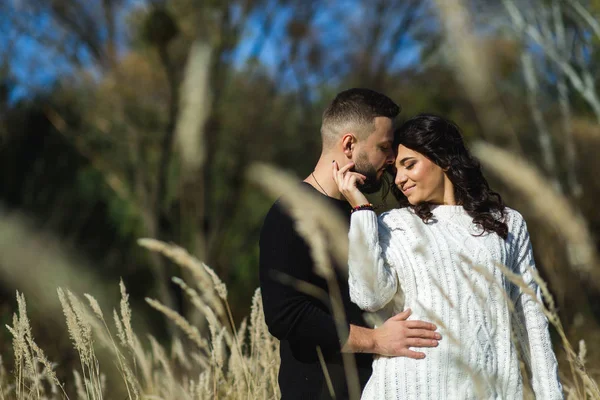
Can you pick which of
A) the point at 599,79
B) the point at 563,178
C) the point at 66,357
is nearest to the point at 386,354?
the point at 66,357

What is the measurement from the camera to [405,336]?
1.97 metres

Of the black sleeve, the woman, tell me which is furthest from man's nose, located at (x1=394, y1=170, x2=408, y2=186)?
the black sleeve

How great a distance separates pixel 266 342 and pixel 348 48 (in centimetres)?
905

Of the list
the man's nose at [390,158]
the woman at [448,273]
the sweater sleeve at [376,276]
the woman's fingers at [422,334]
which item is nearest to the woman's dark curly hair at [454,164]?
the woman at [448,273]

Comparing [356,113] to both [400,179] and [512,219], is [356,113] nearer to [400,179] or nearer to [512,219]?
[400,179]

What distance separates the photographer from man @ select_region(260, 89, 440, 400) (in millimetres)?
2039

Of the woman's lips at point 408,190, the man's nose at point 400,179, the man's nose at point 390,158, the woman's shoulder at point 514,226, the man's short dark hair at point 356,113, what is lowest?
the woman's shoulder at point 514,226

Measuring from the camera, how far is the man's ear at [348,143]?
Result: 2.41m

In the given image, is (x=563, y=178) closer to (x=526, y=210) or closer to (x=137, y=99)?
(x=526, y=210)

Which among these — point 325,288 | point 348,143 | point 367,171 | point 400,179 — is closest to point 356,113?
point 348,143

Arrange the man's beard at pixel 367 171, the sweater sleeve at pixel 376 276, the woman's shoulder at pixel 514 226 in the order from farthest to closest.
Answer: the man's beard at pixel 367 171 < the woman's shoulder at pixel 514 226 < the sweater sleeve at pixel 376 276

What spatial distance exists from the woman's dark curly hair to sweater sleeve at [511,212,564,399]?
0.12 meters

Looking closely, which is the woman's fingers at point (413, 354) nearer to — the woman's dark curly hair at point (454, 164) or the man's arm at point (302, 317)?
the man's arm at point (302, 317)

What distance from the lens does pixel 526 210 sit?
9969mm
